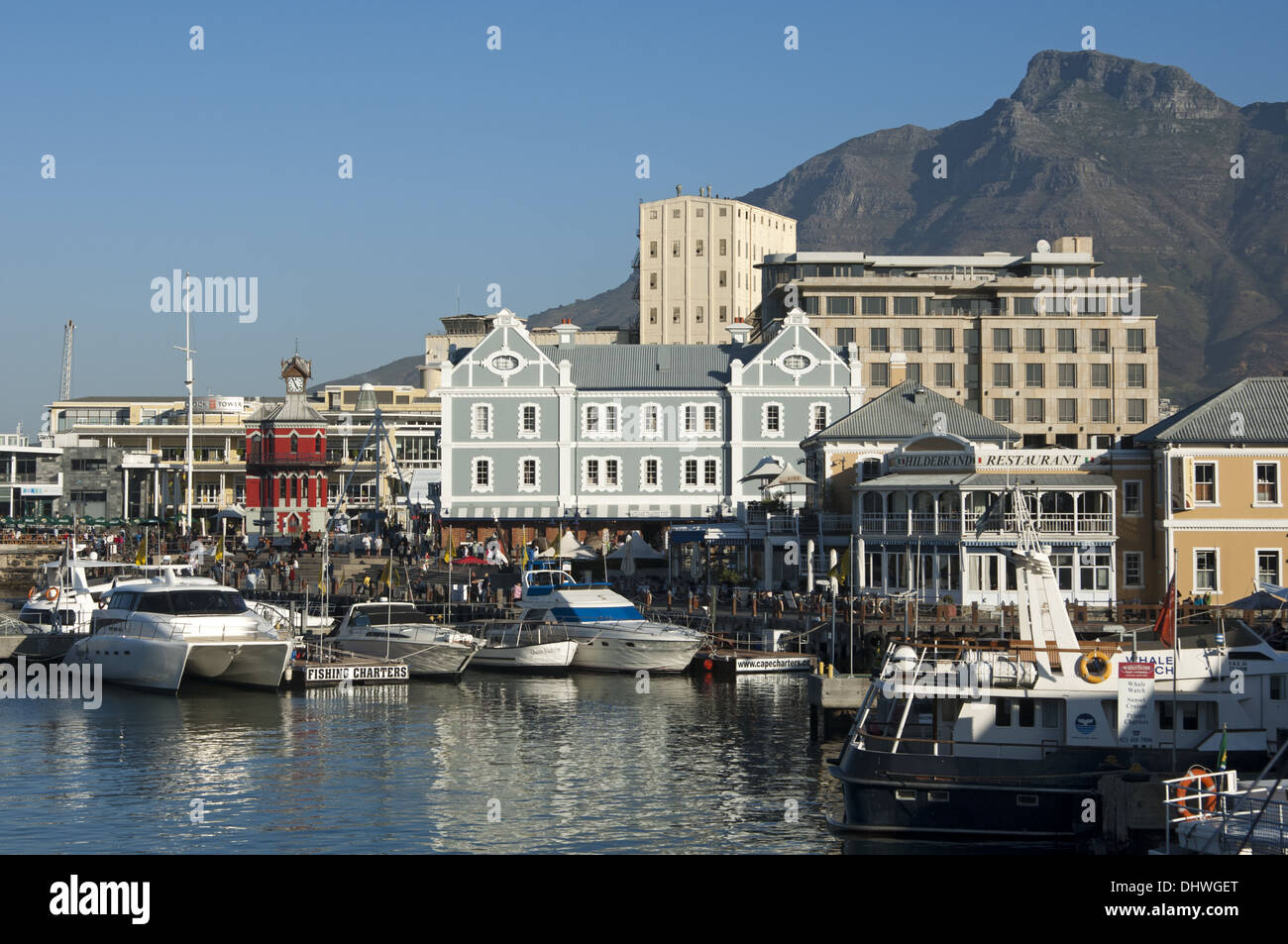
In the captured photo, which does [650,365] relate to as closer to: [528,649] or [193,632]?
[528,649]

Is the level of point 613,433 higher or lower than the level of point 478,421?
lower

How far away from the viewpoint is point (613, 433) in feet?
300

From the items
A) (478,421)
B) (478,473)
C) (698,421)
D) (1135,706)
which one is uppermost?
(478,421)

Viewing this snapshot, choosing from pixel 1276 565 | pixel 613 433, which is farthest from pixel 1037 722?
pixel 613 433

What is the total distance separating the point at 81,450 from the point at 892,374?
254 feet

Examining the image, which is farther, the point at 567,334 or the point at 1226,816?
the point at 567,334

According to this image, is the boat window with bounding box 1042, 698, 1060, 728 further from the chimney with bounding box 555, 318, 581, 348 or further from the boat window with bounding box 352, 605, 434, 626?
the chimney with bounding box 555, 318, 581, 348

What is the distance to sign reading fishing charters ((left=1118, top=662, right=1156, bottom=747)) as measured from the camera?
30172 millimetres

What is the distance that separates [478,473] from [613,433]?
852 cm

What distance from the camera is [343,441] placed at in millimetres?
144250

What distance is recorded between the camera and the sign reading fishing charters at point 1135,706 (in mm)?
30172

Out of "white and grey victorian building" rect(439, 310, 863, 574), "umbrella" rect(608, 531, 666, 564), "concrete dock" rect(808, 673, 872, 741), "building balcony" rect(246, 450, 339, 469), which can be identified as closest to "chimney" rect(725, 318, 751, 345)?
"white and grey victorian building" rect(439, 310, 863, 574)

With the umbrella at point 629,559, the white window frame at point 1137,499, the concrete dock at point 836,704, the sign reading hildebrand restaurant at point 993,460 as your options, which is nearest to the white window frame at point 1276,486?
the white window frame at point 1137,499
